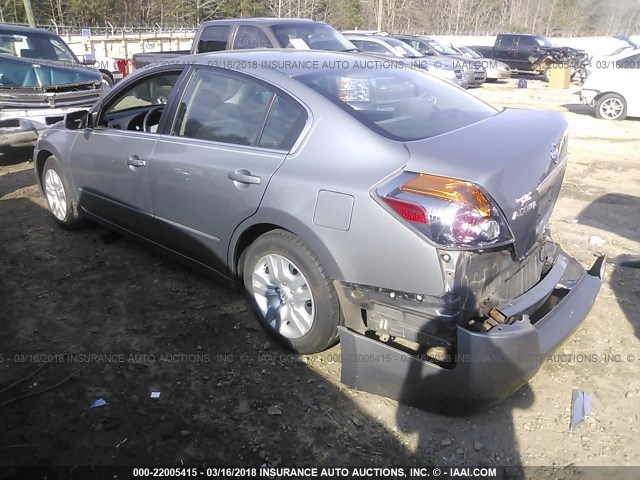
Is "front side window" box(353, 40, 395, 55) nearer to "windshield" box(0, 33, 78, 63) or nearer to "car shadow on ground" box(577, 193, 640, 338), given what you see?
"windshield" box(0, 33, 78, 63)

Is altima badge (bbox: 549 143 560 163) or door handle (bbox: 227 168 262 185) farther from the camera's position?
door handle (bbox: 227 168 262 185)

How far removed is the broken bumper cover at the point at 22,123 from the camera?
747 cm

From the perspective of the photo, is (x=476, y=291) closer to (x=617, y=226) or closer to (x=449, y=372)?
(x=449, y=372)

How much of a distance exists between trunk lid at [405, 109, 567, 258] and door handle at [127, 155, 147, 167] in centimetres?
208

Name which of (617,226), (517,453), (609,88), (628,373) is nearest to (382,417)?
(517,453)

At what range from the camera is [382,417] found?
2748 mm

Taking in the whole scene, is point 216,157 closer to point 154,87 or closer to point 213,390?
point 213,390

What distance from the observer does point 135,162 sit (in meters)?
3.91

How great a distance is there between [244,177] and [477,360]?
1.65 m

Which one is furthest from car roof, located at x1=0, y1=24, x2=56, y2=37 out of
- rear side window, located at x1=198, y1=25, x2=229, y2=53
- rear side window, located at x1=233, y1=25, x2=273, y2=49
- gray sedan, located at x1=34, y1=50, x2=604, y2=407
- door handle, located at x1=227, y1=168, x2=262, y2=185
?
door handle, located at x1=227, y1=168, x2=262, y2=185

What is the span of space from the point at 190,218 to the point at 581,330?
8.94 ft

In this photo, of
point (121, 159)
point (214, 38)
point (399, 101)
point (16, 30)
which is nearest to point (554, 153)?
point (399, 101)

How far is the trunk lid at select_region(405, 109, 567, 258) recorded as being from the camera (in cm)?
252

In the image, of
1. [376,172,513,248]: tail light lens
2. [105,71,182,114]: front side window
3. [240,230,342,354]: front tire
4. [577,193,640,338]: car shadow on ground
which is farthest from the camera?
[105,71,182,114]: front side window
